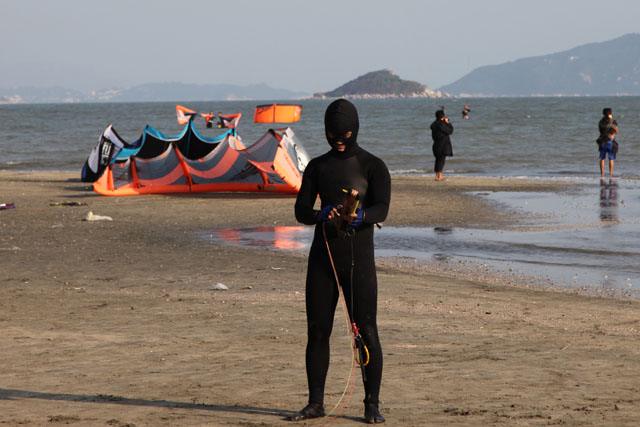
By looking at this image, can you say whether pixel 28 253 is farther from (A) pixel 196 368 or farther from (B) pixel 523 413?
(B) pixel 523 413

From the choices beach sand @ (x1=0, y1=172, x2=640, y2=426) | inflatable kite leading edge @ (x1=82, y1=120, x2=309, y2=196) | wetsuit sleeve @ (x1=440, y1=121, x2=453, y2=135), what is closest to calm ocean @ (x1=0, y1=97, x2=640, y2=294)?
beach sand @ (x1=0, y1=172, x2=640, y2=426)

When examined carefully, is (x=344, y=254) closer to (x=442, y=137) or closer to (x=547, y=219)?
(x=547, y=219)

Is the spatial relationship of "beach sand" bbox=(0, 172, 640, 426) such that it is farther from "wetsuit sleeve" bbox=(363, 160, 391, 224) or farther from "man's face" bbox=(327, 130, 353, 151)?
"man's face" bbox=(327, 130, 353, 151)

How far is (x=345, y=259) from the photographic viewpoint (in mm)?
4770

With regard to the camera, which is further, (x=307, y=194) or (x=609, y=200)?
(x=609, y=200)

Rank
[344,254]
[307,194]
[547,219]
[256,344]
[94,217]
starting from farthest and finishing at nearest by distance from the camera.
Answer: [547,219], [94,217], [256,344], [307,194], [344,254]

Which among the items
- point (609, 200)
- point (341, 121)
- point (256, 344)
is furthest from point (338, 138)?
point (609, 200)

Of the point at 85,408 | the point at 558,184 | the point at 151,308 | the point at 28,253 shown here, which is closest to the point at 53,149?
the point at 558,184

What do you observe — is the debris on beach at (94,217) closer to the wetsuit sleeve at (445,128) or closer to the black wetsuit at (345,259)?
the wetsuit sleeve at (445,128)

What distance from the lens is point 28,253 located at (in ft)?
37.2

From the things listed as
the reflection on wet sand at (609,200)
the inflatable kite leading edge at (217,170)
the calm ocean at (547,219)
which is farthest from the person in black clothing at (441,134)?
the inflatable kite leading edge at (217,170)

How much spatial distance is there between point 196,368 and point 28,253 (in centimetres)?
603

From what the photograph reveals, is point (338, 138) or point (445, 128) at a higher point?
point (338, 138)

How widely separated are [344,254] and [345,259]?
0.09 feet
